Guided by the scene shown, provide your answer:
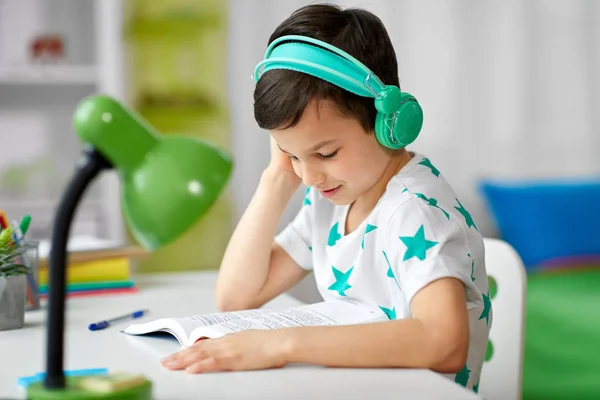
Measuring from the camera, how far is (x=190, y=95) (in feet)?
9.33

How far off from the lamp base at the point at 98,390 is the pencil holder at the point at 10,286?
0.43 meters

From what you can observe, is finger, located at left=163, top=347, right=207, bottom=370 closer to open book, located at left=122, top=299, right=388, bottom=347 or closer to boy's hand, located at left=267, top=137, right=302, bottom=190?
open book, located at left=122, top=299, right=388, bottom=347

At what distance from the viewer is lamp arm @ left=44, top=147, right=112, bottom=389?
2.15 feet

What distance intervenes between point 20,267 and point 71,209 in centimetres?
48

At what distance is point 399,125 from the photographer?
99 centimetres

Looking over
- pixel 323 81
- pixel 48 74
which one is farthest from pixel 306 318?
pixel 48 74

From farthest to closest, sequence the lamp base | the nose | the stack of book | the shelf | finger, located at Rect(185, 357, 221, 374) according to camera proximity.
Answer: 1. the shelf
2. the stack of book
3. the nose
4. finger, located at Rect(185, 357, 221, 374)
5. the lamp base

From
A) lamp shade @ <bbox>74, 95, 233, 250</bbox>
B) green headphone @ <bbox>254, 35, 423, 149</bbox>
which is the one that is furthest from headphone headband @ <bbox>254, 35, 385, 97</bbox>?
lamp shade @ <bbox>74, 95, 233, 250</bbox>

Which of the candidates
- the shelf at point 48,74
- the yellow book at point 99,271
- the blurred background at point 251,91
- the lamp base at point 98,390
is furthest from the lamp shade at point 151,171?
the shelf at point 48,74

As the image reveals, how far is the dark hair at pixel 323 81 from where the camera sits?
0.99m

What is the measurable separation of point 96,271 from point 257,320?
0.57 m

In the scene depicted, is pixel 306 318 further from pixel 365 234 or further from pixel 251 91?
pixel 251 91

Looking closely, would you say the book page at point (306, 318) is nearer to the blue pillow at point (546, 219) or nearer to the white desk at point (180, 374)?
the white desk at point (180, 374)

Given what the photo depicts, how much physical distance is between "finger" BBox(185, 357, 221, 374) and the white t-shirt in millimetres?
238
